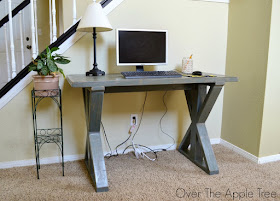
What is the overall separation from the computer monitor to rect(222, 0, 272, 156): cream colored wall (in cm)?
77

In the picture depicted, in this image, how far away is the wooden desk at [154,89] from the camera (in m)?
1.63

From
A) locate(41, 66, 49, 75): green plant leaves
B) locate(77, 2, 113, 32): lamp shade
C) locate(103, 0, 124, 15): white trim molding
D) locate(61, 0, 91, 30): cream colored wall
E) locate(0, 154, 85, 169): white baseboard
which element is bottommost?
locate(0, 154, 85, 169): white baseboard

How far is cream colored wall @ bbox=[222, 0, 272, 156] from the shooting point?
6.91 feet

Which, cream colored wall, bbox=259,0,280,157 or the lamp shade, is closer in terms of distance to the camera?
the lamp shade

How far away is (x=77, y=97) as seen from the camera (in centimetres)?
214

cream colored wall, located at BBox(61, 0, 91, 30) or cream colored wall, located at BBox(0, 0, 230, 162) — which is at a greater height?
cream colored wall, located at BBox(61, 0, 91, 30)

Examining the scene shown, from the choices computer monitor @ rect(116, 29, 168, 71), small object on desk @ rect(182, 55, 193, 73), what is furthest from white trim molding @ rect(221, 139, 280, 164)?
computer monitor @ rect(116, 29, 168, 71)

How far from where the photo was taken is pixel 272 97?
7.01 feet

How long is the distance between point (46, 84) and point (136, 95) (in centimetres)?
83

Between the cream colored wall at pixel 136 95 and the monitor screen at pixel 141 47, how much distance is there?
0.71 ft

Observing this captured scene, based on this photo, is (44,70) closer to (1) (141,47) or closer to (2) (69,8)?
(1) (141,47)

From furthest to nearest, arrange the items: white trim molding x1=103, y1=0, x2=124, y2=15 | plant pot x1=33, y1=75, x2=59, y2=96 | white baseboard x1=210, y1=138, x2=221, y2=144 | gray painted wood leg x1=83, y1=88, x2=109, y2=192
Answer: white baseboard x1=210, y1=138, x2=221, y2=144, white trim molding x1=103, y1=0, x2=124, y2=15, plant pot x1=33, y1=75, x2=59, y2=96, gray painted wood leg x1=83, y1=88, x2=109, y2=192

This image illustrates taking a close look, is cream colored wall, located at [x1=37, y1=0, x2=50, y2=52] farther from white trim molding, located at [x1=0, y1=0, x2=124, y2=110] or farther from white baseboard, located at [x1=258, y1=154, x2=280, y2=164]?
white baseboard, located at [x1=258, y1=154, x2=280, y2=164]

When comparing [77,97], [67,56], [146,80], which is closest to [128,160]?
[77,97]
